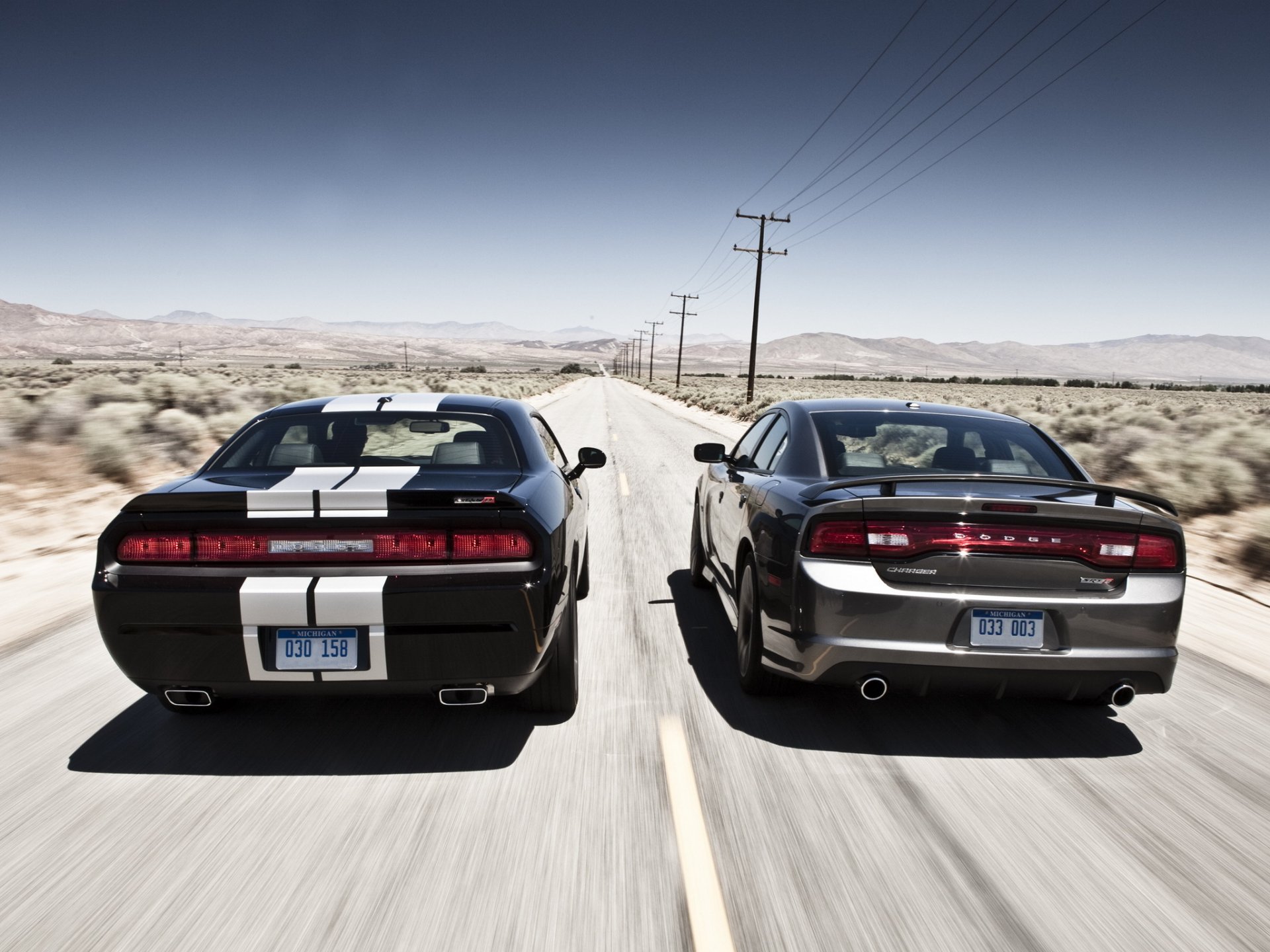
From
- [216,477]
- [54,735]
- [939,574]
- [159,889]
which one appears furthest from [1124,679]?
[54,735]

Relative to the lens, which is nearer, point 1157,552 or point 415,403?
point 1157,552

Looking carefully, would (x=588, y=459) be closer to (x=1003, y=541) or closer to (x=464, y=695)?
(x=464, y=695)

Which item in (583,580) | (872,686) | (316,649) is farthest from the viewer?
Answer: (583,580)

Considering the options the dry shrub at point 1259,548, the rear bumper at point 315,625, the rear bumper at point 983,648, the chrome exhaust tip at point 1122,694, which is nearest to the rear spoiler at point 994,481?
the rear bumper at point 983,648

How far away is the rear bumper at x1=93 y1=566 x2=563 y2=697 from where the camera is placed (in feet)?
9.98

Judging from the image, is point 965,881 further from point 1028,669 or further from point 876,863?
point 1028,669

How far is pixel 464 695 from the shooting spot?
10.6 ft

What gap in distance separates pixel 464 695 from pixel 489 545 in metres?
0.61

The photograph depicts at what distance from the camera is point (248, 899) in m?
2.48

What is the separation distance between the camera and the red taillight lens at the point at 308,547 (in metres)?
3.11

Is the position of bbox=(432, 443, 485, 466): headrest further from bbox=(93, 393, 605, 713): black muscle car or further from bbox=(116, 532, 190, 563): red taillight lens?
bbox=(116, 532, 190, 563): red taillight lens

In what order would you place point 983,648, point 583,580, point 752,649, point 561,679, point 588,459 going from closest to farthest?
1. point 983,648
2. point 561,679
3. point 752,649
4. point 588,459
5. point 583,580

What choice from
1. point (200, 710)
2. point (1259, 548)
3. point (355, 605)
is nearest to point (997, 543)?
point (355, 605)

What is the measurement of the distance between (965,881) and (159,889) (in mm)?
2582
